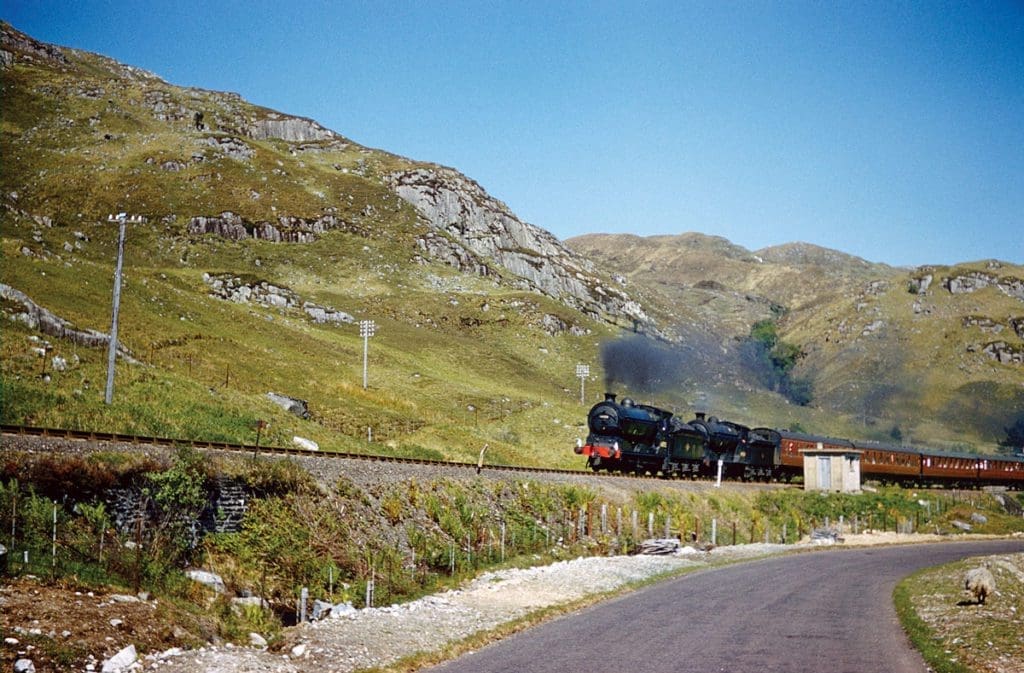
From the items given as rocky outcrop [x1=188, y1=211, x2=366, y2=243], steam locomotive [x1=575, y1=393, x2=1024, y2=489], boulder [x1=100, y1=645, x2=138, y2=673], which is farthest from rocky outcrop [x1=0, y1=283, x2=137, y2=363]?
rocky outcrop [x1=188, y1=211, x2=366, y2=243]

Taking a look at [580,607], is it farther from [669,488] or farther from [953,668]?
[669,488]

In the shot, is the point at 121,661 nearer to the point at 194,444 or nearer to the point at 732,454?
the point at 194,444

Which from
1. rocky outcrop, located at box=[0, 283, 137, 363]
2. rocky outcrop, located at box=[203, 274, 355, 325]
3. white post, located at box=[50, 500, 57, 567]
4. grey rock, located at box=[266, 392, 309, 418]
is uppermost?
rocky outcrop, located at box=[203, 274, 355, 325]

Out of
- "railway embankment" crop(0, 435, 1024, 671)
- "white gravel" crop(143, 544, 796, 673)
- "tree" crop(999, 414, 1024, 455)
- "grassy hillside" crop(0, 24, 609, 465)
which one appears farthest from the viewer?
"tree" crop(999, 414, 1024, 455)

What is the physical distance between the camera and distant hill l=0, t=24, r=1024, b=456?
149 feet

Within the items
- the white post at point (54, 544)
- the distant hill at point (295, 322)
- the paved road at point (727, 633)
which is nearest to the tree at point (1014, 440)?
the distant hill at point (295, 322)

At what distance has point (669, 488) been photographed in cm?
4628

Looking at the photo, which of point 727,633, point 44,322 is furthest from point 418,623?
point 44,322

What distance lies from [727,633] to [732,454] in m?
42.3

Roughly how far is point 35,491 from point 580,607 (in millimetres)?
14716

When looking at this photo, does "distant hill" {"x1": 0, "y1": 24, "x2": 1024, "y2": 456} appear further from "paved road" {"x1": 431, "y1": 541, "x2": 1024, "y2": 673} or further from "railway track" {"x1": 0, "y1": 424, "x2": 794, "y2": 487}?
"paved road" {"x1": 431, "y1": 541, "x2": 1024, "y2": 673}

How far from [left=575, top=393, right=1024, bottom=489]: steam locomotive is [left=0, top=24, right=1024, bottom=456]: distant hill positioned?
1093cm

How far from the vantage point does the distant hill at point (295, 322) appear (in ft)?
149

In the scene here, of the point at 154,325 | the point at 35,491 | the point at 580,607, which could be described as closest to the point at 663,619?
the point at 580,607
